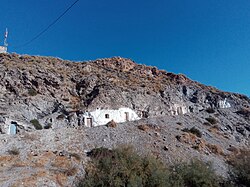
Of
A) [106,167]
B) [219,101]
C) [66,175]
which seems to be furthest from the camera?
[219,101]

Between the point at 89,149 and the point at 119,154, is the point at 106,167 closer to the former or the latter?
the point at 119,154

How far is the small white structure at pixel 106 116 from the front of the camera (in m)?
42.3

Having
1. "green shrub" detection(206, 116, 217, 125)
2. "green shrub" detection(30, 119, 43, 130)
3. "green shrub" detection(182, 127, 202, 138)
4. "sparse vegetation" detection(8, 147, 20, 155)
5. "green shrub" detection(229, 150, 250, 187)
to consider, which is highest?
"green shrub" detection(30, 119, 43, 130)

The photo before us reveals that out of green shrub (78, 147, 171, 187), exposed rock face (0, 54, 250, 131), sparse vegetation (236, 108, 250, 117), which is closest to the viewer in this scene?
green shrub (78, 147, 171, 187)

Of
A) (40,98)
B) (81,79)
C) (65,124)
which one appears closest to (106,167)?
(65,124)

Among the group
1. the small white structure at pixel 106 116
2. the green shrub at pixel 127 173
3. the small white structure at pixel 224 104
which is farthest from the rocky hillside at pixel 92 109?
the green shrub at pixel 127 173

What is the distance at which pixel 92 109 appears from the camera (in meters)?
44.2

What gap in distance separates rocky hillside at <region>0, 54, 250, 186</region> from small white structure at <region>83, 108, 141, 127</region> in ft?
3.18

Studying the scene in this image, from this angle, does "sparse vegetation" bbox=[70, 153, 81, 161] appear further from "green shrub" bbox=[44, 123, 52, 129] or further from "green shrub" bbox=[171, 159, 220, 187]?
"green shrub" bbox=[44, 123, 52, 129]

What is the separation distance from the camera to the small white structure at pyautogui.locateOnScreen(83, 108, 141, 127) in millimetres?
42281

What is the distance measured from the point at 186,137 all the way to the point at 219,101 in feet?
111

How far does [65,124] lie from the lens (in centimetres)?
4047

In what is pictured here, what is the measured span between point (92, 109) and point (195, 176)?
2835 centimetres

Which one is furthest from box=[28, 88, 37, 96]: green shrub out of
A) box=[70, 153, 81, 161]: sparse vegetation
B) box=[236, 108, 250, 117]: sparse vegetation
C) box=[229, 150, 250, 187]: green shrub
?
box=[236, 108, 250, 117]: sparse vegetation
